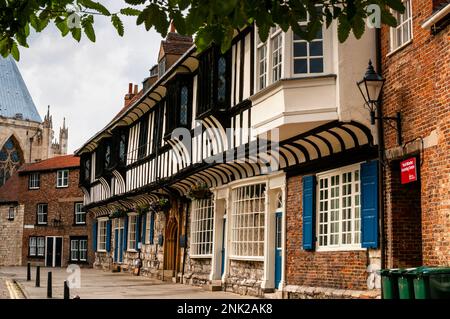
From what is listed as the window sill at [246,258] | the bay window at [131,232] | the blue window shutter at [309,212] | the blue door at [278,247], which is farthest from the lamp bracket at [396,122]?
the bay window at [131,232]

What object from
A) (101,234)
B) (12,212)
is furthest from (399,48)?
(12,212)

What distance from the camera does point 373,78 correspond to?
41.0 feet

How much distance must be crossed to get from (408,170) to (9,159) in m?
73.4

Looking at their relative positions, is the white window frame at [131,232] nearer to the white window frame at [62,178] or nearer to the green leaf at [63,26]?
the white window frame at [62,178]

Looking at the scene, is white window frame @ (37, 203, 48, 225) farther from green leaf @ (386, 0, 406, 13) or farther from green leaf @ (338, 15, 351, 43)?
green leaf @ (386, 0, 406, 13)

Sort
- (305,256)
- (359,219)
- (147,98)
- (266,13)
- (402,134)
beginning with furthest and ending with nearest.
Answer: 1. (147,98)
2. (305,256)
3. (359,219)
4. (402,134)
5. (266,13)

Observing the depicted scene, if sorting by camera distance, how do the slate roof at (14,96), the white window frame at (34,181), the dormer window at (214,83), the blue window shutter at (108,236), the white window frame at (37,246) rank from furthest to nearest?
the slate roof at (14,96)
the white window frame at (34,181)
the white window frame at (37,246)
the blue window shutter at (108,236)
the dormer window at (214,83)

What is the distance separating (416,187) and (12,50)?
25.8 ft

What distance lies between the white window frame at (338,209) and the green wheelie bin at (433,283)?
178 inches

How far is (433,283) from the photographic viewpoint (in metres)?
8.60

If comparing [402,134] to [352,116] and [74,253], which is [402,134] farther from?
[74,253]

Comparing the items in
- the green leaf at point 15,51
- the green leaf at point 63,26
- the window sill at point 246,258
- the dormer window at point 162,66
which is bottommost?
the window sill at point 246,258

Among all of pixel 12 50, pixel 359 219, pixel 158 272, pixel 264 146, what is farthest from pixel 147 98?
pixel 12 50

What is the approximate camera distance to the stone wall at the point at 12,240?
4928 centimetres
